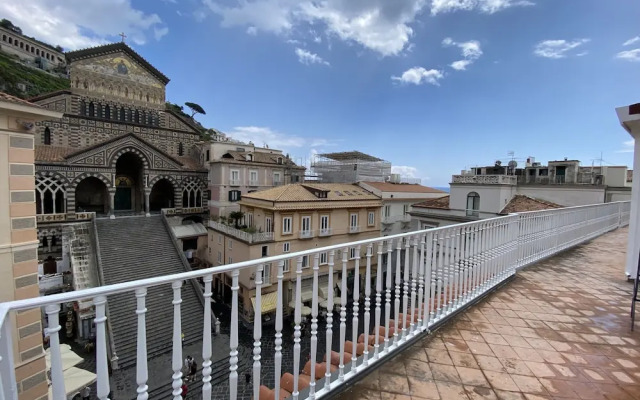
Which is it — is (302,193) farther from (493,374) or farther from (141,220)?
(493,374)

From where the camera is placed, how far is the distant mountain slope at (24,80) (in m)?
30.9

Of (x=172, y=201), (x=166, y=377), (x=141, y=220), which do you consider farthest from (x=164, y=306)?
(x=172, y=201)

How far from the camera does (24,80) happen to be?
34.3 m

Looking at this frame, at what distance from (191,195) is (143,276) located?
34.0 ft

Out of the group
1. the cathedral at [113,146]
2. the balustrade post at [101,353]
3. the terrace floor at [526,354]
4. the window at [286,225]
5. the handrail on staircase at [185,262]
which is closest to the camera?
the balustrade post at [101,353]

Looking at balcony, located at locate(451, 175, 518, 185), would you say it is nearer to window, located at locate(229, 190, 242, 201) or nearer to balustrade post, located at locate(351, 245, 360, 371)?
window, located at locate(229, 190, 242, 201)

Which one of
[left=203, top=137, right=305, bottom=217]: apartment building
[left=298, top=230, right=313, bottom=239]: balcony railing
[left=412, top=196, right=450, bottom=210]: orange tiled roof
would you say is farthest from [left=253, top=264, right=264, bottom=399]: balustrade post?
[left=203, top=137, right=305, bottom=217]: apartment building

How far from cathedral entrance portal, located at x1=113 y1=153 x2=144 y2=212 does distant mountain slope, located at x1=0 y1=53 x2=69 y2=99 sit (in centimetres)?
1507

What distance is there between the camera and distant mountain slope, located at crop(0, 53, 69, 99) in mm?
30875

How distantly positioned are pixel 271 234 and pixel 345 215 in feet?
18.3

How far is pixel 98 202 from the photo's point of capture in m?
22.9

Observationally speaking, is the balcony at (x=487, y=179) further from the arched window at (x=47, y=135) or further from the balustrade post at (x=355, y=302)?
the arched window at (x=47, y=135)

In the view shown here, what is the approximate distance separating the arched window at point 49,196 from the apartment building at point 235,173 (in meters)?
9.39

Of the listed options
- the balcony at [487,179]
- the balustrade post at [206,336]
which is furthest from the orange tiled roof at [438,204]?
the balustrade post at [206,336]
